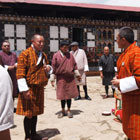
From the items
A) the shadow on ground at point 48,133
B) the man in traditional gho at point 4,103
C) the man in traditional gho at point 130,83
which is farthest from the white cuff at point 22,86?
the man in traditional gho at point 130,83

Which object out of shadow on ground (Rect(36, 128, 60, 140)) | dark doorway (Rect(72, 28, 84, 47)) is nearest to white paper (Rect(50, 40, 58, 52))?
dark doorway (Rect(72, 28, 84, 47))

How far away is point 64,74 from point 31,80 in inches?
59.6

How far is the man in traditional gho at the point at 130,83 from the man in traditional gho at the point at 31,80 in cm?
145

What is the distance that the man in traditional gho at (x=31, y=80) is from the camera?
3.10 meters

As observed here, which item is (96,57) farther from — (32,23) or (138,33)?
(32,23)

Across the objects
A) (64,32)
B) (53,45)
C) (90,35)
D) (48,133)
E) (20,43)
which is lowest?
(48,133)

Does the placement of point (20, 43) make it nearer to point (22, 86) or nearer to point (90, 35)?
point (90, 35)

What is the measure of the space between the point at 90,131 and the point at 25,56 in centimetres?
196

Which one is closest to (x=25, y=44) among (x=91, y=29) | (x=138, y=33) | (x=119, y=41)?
(x=91, y=29)

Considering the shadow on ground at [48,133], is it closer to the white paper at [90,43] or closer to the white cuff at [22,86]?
the white cuff at [22,86]

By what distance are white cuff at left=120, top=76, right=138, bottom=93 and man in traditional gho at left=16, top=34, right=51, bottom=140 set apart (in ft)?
5.00

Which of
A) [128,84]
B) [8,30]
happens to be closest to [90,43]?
[8,30]

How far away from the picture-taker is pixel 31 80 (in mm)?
3156

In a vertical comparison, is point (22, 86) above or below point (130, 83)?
below
